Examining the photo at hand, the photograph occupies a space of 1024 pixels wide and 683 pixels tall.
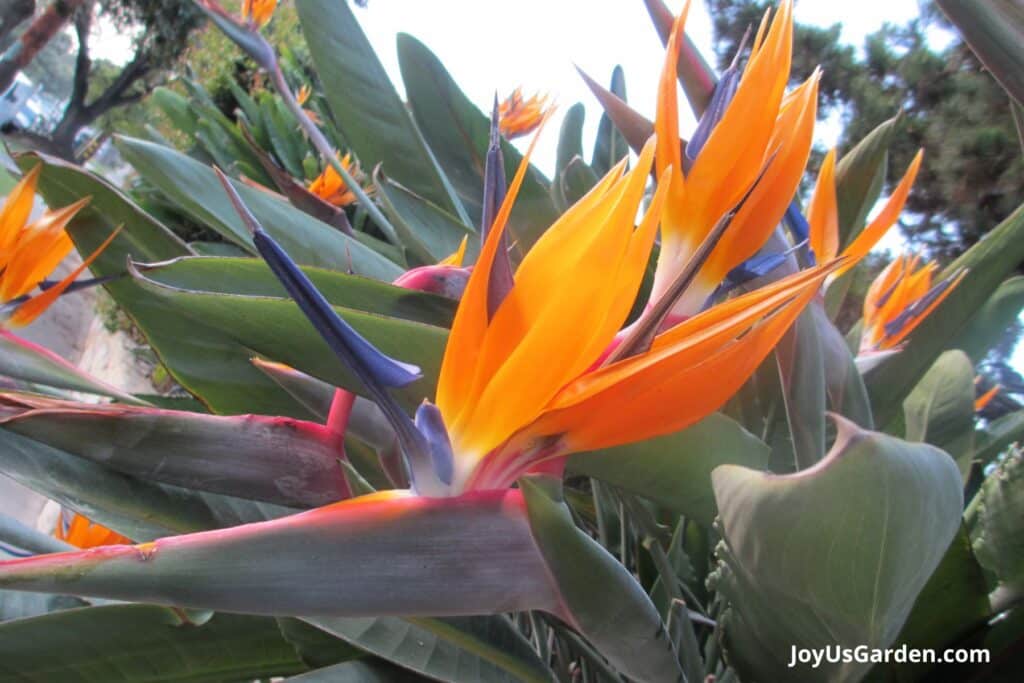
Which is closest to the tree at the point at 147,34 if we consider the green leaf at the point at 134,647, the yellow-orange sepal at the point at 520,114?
the yellow-orange sepal at the point at 520,114

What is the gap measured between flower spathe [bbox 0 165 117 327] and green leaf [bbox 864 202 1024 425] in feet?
1.26

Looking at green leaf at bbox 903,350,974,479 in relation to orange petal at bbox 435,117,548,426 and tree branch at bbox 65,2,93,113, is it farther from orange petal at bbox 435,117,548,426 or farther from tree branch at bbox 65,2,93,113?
tree branch at bbox 65,2,93,113

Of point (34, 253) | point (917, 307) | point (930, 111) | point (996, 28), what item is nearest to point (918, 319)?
point (917, 307)

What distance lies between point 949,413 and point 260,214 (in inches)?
14.2

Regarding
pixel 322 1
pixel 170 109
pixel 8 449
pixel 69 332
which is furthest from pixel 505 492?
pixel 69 332

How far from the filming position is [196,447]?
0.76ft

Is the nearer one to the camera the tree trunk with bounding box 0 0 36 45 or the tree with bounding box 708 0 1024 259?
the tree trunk with bounding box 0 0 36 45

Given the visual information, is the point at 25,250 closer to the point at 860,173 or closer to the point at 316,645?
the point at 316,645

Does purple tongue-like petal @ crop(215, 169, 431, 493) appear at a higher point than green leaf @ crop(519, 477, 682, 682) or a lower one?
higher

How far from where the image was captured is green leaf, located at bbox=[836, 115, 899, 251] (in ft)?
1.30

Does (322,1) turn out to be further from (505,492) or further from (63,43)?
(63,43)

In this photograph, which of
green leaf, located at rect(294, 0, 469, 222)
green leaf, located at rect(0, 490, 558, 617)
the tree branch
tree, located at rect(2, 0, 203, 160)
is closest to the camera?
green leaf, located at rect(0, 490, 558, 617)

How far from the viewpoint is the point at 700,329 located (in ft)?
0.66

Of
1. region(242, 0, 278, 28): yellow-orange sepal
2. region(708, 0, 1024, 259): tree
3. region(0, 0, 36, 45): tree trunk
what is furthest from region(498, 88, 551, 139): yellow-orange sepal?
region(708, 0, 1024, 259): tree
